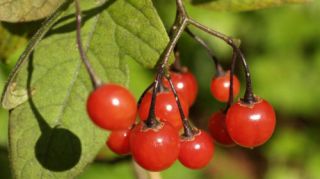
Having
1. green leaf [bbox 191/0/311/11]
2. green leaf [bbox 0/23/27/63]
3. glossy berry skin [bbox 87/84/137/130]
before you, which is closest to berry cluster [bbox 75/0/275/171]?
glossy berry skin [bbox 87/84/137/130]

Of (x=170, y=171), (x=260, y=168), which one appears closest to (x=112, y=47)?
(x=170, y=171)

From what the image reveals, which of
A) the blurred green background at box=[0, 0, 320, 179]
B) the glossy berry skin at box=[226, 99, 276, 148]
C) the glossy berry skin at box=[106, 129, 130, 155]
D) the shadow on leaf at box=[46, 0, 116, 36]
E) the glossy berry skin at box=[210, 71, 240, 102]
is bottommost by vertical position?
the blurred green background at box=[0, 0, 320, 179]

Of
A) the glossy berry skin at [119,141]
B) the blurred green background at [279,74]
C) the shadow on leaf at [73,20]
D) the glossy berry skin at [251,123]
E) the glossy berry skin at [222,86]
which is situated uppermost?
the shadow on leaf at [73,20]

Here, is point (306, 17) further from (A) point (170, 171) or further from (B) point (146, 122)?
(B) point (146, 122)

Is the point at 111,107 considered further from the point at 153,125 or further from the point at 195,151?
the point at 195,151

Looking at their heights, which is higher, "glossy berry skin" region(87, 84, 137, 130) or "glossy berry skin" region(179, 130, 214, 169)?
"glossy berry skin" region(87, 84, 137, 130)

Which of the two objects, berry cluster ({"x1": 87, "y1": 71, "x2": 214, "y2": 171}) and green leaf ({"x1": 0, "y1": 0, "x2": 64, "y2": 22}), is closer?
berry cluster ({"x1": 87, "y1": 71, "x2": 214, "y2": 171})

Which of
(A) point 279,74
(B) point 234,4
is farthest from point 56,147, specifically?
(A) point 279,74

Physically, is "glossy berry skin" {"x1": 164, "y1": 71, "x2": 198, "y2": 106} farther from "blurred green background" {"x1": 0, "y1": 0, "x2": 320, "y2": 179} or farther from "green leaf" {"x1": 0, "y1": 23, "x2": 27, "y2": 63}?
"blurred green background" {"x1": 0, "y1": 0, "x2": 320, "y2": 179}

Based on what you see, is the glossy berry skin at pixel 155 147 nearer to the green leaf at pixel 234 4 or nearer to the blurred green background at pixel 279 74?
the green leaf at pixel 234 4

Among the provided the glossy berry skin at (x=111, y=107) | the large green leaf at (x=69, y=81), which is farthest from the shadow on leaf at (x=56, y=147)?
the glossy berry skin at (x=111, y=107)
